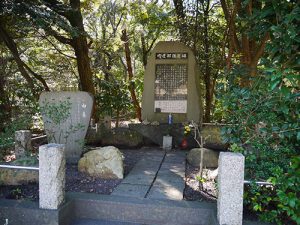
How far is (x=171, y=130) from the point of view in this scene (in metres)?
7.42

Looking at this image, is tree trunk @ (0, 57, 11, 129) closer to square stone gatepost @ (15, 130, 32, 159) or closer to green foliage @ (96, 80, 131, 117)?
green foliage @ (96, 80, 131, 117)

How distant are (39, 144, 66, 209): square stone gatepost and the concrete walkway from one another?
0.89m

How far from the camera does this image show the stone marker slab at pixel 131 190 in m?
3.81

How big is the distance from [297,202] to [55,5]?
639cm

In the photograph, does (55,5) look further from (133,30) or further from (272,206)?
(272,206)

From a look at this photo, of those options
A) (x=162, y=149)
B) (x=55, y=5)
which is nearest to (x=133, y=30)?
(x=55, y=5)

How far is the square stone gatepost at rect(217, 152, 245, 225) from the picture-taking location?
2871mm

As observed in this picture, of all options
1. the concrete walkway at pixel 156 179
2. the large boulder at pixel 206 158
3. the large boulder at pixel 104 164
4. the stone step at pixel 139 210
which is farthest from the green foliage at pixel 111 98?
the stone step at pixel 139 210

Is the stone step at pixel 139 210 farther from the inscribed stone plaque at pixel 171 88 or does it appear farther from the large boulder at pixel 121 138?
the inscribed stone plaque at pixel 171 88

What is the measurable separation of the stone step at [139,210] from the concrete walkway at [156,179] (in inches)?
11.5

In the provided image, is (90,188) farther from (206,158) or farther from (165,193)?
(206,158)

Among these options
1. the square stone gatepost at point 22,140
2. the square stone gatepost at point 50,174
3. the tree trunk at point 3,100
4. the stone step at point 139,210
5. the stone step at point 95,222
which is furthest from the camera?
the tree trunk at point 3,100

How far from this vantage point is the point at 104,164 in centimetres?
445

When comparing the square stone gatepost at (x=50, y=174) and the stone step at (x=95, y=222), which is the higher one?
the square stone gatepost at (x=50, y=174)
